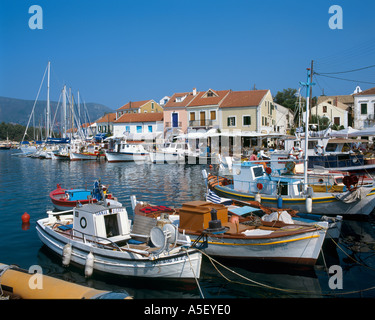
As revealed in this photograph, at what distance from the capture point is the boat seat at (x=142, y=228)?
36.5 feet

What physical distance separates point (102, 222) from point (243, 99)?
43.0m

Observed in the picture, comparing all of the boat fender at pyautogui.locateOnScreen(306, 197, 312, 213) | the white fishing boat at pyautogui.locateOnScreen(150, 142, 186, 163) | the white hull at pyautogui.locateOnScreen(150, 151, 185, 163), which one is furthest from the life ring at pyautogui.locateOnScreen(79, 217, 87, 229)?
the white hull at pyautogui.locateOnScreen(150, 151, 185, 163)

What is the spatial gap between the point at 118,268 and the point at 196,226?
281 cm

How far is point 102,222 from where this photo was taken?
34.9 feet

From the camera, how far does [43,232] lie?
12344mm

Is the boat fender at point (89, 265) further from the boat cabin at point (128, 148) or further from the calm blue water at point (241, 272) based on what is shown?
the boat cabin at point (128, 148)

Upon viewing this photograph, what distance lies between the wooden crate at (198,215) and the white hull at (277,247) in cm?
69

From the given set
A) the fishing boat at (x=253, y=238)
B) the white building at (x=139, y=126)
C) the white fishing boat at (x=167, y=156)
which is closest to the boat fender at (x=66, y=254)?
the fishing boat at (x=253, y=238)

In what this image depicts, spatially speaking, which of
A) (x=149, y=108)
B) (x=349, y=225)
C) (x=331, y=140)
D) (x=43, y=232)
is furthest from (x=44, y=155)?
(x=349, y=225)

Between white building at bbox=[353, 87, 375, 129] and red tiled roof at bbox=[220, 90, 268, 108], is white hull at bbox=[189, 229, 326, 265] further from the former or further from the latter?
white building at bbox=[353, 87, 375, 129]

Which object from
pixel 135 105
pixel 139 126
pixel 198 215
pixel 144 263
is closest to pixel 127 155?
pixel 139 126

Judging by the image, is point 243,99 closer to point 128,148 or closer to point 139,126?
point 128,148

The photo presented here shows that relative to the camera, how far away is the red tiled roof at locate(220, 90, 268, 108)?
1937 inches
